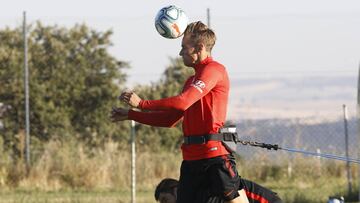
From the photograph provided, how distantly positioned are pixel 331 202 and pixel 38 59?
19016mm

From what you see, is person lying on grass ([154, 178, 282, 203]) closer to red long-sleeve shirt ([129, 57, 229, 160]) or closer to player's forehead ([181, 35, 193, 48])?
red long-sleeve shirt ([129, 57, 229, 160])

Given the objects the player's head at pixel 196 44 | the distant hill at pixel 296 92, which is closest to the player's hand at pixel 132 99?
the player's head at pixel 196 44

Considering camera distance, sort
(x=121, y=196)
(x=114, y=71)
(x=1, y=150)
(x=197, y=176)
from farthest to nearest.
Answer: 1. (x=114, y=71)
2. (x=1, y=150)
3. (x=121, y=196)
4. (x=197, y=176)

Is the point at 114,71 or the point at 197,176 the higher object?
the point at 114,71

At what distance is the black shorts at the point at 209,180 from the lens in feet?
29.6

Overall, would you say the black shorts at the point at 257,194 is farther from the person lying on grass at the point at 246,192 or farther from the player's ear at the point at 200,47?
the player's ear at the point at 200,47

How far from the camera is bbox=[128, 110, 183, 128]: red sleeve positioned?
31.1 feet

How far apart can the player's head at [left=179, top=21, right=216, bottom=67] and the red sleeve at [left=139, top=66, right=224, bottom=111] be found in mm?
185

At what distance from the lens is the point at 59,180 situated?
21844 mm

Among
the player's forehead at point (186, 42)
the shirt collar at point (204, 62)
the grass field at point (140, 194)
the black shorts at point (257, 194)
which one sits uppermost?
the player's forehead at point (186, 42)

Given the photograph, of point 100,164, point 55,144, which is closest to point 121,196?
point 100,164

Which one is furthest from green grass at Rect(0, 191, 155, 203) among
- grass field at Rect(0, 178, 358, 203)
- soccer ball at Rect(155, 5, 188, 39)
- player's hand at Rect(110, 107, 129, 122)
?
player's hand at Rect(110, 107, 129, 122)

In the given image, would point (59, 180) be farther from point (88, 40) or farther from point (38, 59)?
point (88, 40)

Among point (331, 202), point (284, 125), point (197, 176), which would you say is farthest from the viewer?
point (284, 125)
